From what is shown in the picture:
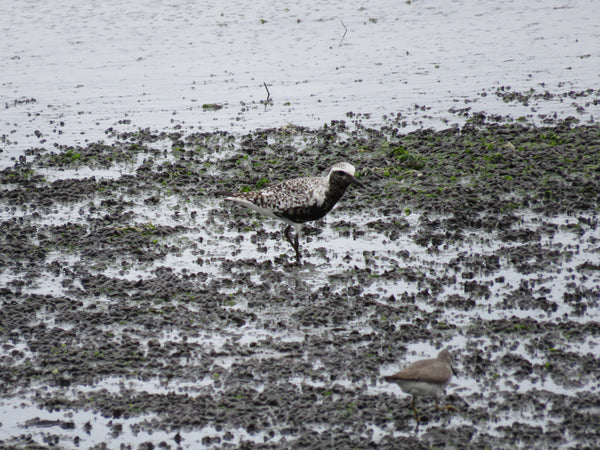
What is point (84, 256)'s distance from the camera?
47.9 feet

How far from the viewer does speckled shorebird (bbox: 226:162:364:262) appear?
14.5 meters

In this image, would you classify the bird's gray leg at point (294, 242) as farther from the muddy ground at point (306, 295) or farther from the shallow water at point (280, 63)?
the shallow water at point (280, 63)

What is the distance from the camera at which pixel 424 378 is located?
9.09 metres

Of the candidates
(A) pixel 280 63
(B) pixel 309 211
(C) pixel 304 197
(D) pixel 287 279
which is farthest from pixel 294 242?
(A) pixel 280 63

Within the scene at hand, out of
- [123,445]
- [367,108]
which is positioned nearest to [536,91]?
[367,108]

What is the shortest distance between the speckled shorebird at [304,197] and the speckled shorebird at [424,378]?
529 cm

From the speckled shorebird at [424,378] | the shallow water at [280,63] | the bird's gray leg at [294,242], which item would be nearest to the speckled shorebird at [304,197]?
the bird's gray leg at [294,242]

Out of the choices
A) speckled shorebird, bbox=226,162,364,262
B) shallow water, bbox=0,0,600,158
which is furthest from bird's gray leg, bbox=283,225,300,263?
shallow water, bbox=0,0,600,158

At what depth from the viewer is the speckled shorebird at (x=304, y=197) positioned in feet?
47.6

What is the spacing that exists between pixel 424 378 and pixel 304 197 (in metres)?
5.92

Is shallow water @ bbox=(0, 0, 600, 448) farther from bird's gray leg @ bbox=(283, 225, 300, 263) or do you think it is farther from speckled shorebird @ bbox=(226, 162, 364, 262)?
speckled shorebird @ bbox=(226, 162, 364, 262)

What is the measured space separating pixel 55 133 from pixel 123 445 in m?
14.1

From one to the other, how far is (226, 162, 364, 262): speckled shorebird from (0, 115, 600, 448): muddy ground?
0.61 metres

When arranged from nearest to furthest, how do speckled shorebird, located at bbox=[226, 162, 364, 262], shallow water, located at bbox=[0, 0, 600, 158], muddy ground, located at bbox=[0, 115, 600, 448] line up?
muddy ground, located at bbox=[0, 115, 600, 448]
speckled shorebird, located at bbox=[226, 162, 364, 262]
shallow water, located at bbox=[0, 0, 600, 158]
